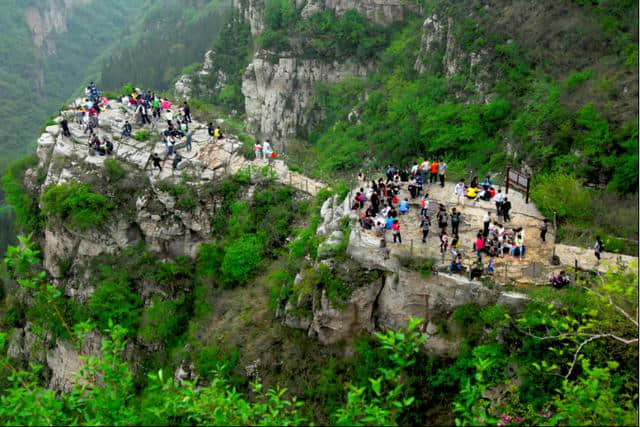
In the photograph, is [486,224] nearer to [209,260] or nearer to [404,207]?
[404,207]

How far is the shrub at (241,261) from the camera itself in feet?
89.8

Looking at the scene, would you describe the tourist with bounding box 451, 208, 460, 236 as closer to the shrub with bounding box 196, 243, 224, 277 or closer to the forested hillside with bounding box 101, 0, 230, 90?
the shrub with bounding box 196, 243, 224, 277

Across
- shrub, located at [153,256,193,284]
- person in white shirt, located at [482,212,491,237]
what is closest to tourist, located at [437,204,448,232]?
person in white shirt, located at [482,212,491,237]

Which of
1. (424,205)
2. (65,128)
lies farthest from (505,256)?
(65,128)

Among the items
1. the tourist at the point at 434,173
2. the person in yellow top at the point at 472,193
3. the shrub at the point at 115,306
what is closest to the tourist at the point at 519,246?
the person in yellow top at the point at 472,193

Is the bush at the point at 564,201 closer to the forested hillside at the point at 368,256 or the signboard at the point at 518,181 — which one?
the forested hillside at the point at 368,256

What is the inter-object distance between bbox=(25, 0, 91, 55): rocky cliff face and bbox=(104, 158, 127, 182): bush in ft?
526

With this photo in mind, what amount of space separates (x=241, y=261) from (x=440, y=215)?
9.46 m

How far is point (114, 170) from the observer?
30125 mm

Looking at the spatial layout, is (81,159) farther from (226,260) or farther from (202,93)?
(202,93)

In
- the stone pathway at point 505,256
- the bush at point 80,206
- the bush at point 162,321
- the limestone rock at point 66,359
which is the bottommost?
the limestone rock at point 66,359

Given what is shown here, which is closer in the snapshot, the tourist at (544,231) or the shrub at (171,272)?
the tourist at (544,231)

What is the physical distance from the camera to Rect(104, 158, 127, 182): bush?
30.0 m

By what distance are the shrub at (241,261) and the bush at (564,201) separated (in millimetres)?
11912
